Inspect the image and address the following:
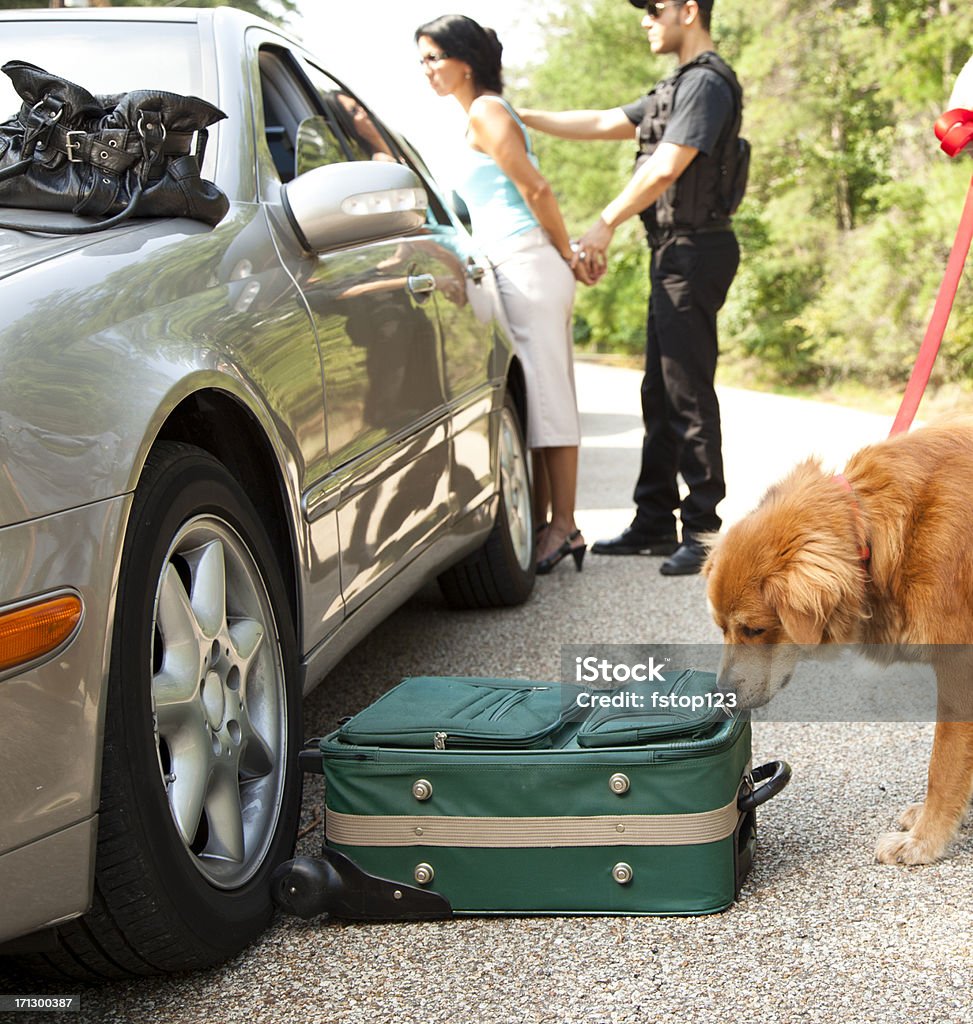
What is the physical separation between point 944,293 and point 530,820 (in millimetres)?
1732

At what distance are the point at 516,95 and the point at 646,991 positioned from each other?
37613mm

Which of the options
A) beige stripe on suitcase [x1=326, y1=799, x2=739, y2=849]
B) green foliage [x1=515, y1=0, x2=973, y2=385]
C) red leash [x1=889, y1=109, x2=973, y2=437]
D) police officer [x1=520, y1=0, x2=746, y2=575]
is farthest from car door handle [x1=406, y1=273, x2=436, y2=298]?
green foliage [x1=515, y1=0, x2=973, y2=385]

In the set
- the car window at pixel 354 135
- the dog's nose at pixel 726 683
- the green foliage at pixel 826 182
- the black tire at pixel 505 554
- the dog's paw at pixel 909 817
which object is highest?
the car window at pixel 354 135

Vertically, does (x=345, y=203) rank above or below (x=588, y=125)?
above

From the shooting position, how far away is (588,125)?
6305mm

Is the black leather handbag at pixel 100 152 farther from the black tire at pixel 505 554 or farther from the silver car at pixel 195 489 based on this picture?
the black tire at pixel 505 554

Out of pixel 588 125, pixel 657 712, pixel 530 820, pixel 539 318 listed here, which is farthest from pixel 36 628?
pixel 588 125

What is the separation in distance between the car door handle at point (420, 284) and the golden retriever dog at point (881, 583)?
1.27m

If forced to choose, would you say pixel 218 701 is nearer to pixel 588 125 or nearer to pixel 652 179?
pixel 652 179

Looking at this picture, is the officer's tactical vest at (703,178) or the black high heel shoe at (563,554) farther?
the black high heel shoe at (563,554)

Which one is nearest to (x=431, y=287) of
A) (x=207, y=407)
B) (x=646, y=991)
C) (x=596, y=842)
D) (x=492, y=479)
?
(x=492, y=479)

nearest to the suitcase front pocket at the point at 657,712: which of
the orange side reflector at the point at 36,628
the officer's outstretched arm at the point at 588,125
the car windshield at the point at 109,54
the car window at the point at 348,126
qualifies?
the orange side reflector at the point at 36,628

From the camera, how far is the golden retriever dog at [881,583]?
8.60 ft

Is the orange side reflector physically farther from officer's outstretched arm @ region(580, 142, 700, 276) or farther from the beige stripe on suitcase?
officer's outstretched arm @ region(580, 142, 700, 276)
